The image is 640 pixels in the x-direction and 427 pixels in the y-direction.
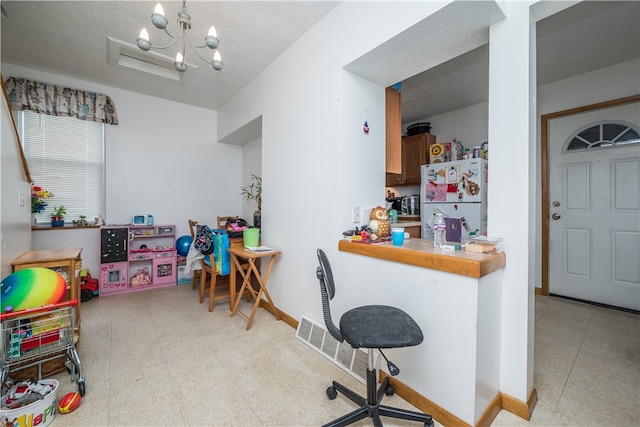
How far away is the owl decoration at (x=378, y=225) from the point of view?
2.03 metres

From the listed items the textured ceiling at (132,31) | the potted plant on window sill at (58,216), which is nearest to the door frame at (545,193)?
the textured ceiling at (132,31)

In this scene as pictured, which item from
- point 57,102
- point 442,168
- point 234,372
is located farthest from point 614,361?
point 57,102

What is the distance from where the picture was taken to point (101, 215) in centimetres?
368

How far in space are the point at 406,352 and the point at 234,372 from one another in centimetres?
116

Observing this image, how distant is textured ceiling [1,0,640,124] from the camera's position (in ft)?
5.94

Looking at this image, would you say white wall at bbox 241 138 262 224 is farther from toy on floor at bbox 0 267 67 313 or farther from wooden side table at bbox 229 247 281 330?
toy on floor at bbox 0 267 67 313

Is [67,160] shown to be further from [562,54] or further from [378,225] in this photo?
[562,54]

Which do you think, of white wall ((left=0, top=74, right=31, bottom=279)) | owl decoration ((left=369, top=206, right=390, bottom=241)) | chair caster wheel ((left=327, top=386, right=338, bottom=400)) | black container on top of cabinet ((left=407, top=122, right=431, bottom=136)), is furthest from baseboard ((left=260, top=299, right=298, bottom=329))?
black container on top of cabinet ((left=407, top=122, right=431, bottom=136))

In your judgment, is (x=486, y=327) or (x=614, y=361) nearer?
(x=486, y=327)

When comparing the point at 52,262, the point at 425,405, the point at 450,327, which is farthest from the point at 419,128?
the point at 52,262

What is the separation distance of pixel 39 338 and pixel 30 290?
30cm

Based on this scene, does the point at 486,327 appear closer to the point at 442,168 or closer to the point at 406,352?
the point at 406,352

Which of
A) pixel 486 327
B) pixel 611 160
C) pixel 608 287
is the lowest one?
pixel 608 287

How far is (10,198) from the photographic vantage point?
2047 mm
